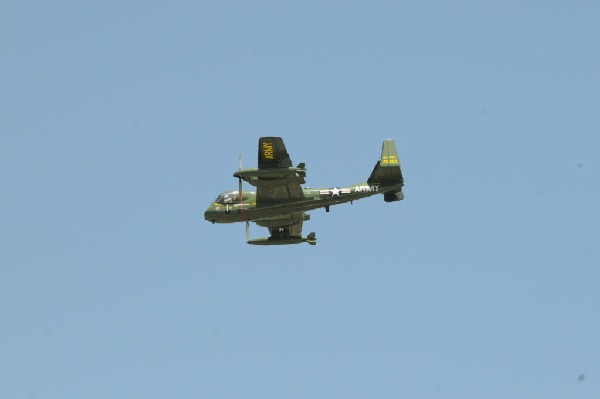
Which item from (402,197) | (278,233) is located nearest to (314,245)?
(278,233)

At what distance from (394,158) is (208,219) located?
17.2 metres

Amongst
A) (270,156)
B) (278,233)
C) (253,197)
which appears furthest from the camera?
(278,233)

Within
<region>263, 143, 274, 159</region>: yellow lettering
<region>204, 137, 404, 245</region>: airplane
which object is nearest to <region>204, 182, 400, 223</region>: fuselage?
<region>204, 137, 404, 245</region>: airplane

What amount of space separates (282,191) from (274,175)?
4001 millimetres

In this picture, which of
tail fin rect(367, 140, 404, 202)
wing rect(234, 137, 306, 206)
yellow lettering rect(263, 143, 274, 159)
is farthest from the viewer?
tail fin rect(367, 140, 404, 202)

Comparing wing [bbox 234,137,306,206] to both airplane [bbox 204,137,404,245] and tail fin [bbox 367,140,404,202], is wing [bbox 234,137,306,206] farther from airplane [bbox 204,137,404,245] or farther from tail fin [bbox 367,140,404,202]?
tail fin [bbox 367,140,404,202]

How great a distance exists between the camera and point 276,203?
122250mm

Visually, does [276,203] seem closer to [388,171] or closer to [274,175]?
[274,175]

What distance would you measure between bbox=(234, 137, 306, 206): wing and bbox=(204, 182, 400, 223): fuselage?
0.57 m

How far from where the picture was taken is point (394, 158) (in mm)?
120312

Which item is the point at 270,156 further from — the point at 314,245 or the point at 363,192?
the point at 314,245

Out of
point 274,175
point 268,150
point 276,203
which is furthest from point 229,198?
point 268,150

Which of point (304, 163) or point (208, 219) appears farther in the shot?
point (208, 219)

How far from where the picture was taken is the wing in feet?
380
